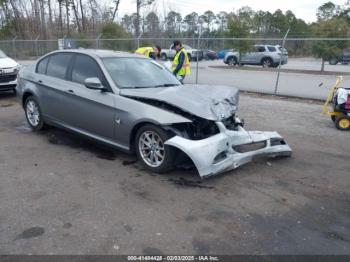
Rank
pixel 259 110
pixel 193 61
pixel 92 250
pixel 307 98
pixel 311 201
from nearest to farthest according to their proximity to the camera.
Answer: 1. pixel 92 250
2. pixel 311 201
3. pixel 259 110
4. pixel 307 98
5. pixel 193 61

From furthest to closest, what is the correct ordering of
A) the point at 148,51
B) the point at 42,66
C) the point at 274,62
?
the point at 274,62 < the point at 148,51 < the point at 42,66

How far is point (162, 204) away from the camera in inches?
158

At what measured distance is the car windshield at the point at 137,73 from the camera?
5.45 metres

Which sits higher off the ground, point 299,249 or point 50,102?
point 50,102

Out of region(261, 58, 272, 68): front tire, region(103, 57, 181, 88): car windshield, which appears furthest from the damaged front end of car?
region(261, 58, 272, 68): front tire

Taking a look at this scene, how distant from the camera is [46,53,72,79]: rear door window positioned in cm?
611

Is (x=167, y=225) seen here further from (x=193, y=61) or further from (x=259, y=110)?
(x=193, y=61)

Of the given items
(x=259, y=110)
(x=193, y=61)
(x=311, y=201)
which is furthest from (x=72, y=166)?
(x=193, y=61)

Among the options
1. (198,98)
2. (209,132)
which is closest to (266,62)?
(198,98)

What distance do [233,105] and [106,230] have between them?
2.83 metres

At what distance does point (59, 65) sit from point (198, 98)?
2838 millimetres

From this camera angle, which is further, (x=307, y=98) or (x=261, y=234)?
(x=307, y=98)

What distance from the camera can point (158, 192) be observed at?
4305 millimetres

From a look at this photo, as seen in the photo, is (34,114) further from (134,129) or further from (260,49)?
(260,49)
